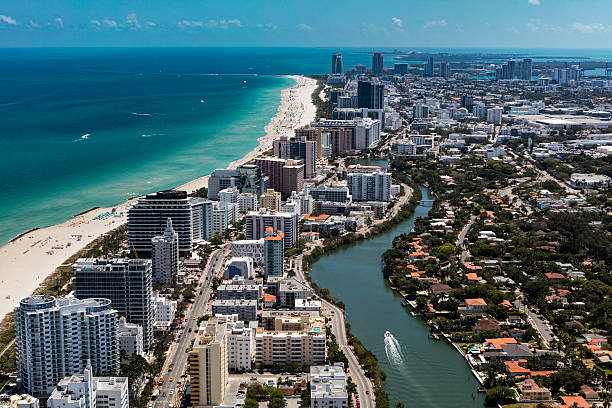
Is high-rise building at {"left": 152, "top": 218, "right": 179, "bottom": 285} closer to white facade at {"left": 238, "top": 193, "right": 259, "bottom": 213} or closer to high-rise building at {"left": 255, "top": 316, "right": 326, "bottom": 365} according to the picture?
high-rise building at {"left": 255, "top": 316, "right": 326, "bottom": 365}

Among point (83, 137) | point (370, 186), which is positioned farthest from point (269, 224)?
point (83, 137)

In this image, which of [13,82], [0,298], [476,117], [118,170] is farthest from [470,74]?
[0,298]

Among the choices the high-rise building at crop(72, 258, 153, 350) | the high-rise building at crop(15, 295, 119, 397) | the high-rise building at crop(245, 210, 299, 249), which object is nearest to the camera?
the high-rise building at crop(15, 295, 119, 397)

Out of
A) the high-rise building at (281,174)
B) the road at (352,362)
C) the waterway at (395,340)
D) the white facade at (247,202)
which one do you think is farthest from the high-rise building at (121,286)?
the high-rise building at (281,174)

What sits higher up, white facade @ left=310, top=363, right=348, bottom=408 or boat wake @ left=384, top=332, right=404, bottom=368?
white facade @ left=310, top=363, right=348, bottom=408

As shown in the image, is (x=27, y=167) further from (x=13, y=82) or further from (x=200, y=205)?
(x=13, y=82)

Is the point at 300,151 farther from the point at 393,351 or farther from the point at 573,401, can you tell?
the point at 573,401

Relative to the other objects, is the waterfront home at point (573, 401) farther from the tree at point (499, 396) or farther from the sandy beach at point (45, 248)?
the sandy beach at point (45, 248)

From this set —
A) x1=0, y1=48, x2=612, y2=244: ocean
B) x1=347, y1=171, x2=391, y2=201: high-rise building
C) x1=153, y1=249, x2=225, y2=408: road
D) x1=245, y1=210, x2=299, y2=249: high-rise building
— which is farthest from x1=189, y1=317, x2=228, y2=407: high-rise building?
x1=347, y1=171, x2=391, y2=201: high-rise building
